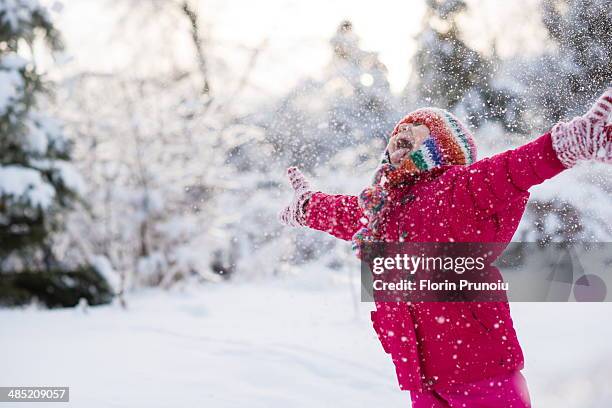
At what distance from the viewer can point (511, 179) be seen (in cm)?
125

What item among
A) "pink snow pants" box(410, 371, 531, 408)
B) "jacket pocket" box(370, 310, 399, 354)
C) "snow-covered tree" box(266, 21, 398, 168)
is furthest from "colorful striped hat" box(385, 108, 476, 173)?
"snow-covered tree" box(266, 21, 398, 168)

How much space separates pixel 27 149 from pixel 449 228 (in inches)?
239

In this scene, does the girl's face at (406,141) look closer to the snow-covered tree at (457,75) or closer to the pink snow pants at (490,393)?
the pink snow pants at (490,393)

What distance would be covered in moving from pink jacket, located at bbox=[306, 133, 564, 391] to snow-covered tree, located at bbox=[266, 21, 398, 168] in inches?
152

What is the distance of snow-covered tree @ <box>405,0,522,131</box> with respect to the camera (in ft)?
14.5

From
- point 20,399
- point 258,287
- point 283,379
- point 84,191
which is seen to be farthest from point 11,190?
point 283,379

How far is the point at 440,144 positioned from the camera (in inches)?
61.7

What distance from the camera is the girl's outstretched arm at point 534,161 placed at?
1.08 m

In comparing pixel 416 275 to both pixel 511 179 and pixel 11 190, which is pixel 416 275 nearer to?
pixel 511 179

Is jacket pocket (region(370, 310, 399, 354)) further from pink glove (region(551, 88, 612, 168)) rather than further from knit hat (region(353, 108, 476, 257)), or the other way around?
pink glove (region(551, 88, 612, 168))

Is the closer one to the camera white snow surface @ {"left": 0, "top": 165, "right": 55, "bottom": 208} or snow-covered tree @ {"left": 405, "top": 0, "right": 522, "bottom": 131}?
snow-covered tree @ {"left": 405, "top": 0, "right": 522, "bottom": 131}

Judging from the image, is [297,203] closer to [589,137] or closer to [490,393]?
[490,393]

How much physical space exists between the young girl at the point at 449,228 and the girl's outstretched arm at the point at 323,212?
0.15 m

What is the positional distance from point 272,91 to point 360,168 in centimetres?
236
